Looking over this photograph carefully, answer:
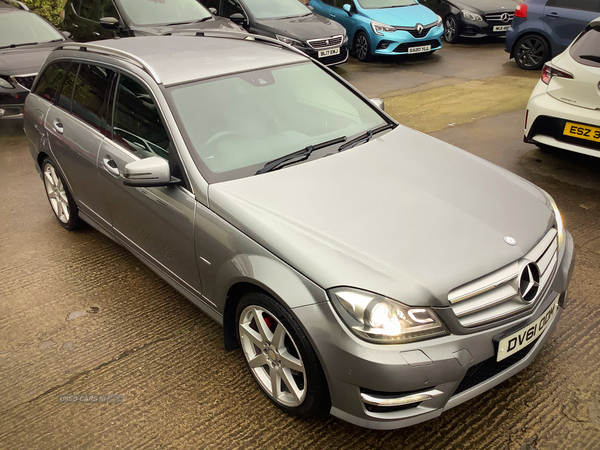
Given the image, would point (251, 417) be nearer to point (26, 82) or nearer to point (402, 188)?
point (402, 188)

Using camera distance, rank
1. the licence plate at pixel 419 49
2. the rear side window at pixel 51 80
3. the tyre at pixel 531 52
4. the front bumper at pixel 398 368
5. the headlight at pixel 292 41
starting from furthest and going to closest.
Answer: the licence plate at pixel 419 49, the tyre at pixel 531 52, the headlight at pixel 292 41, the rear side window at pixel 51 80, the front bumper at pixel 398 368

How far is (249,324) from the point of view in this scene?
9.50 ft

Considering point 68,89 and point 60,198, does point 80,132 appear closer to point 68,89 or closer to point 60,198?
point 68,89

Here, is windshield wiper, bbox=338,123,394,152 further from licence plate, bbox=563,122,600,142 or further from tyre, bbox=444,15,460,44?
tyre, bbox=444,15,460,44

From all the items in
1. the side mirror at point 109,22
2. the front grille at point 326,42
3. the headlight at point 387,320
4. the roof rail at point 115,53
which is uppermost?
the roof rail at point 115,53

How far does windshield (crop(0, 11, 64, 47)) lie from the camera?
26.9 feet

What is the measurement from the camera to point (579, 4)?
29.8 feet

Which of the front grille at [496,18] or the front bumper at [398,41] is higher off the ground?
the front grille at [496,18]

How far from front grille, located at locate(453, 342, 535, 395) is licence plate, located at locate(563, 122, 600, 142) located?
312 centimetres

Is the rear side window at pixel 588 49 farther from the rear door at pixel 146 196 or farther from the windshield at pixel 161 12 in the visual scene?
the windshield at pixel 161 12

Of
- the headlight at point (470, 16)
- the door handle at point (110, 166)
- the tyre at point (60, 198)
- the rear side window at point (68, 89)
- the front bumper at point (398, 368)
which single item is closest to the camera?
the front bumper at point (398, 368)

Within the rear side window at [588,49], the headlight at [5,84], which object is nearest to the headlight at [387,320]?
the rear side window at [588,49]

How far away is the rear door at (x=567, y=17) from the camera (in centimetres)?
893

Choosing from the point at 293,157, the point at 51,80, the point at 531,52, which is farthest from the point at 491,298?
the point at 531,52
